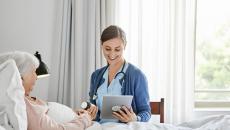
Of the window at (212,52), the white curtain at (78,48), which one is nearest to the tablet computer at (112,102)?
the white curtain at (78,48)

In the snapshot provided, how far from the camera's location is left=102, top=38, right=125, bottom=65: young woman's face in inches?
80.7

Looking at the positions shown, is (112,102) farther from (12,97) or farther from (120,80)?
(12,97)

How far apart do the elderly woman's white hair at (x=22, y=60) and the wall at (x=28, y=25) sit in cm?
121

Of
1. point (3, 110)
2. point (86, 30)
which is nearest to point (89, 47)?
point (86, 30)

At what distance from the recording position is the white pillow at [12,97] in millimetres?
1254

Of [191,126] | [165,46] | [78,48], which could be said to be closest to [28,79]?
[191,126]

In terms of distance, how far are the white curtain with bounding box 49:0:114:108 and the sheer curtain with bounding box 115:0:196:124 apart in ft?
0.56

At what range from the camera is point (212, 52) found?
2.95m

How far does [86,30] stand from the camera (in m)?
2.71

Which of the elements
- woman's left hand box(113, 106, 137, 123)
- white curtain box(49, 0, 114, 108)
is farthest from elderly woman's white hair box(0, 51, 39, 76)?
white curtain box(49, 0, 114, 108)

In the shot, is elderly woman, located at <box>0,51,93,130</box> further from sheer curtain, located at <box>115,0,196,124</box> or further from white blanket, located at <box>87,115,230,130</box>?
sheer curtain, located at <box>115,0,196,124</box>

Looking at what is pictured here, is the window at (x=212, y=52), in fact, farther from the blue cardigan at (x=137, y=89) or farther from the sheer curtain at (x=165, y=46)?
the blue cardigan at (x=137, y=89)

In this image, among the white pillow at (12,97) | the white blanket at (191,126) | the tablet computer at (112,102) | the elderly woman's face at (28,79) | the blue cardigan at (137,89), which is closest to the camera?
the white pillow at (12,97)

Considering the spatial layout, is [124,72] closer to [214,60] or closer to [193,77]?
[193,77]
